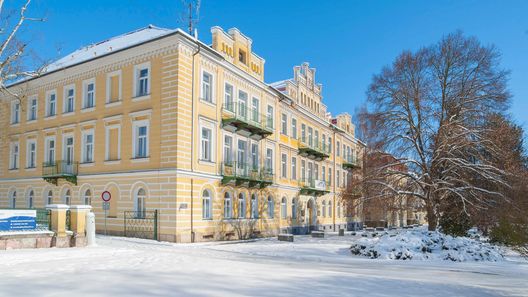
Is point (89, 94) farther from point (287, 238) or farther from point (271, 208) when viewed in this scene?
point (287, 238)

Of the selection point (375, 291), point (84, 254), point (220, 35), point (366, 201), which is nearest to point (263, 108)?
point (220, 35)

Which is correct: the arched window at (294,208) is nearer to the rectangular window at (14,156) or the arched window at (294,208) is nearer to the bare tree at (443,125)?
the bare tree at (443,125)

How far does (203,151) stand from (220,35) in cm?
724

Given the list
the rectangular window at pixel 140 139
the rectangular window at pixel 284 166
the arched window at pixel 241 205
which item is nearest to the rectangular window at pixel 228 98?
the rectangular window at pixel 140 139

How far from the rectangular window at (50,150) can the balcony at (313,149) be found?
19.4 meters

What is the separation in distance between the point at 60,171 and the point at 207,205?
406 inches

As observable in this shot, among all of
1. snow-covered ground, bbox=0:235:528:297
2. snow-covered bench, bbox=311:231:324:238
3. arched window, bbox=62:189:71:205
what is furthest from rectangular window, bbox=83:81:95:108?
snow-covered bench, bbox=311:231:324:238

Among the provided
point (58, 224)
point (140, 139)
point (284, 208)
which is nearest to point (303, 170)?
point (284, 208)

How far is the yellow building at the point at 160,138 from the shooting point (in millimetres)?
24047

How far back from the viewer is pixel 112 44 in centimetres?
2998

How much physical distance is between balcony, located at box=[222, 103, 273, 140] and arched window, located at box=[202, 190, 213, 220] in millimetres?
4312

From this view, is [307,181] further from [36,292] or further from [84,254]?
[36,292]

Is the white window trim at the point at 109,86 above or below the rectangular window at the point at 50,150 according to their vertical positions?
above

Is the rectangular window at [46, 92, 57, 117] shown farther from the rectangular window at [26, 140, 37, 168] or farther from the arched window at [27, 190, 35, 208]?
the arched window at [27, 190, 35, 208]
